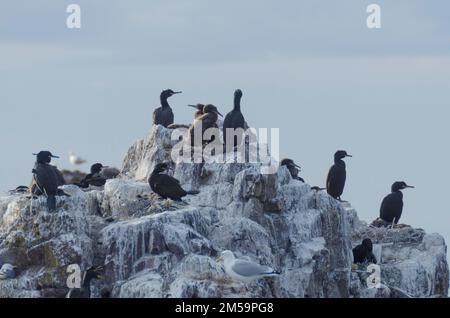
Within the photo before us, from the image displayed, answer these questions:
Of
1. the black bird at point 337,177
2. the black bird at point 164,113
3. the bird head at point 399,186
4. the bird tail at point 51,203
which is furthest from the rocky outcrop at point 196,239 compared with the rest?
the bird head at point 399,186

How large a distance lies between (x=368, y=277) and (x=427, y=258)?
9.14 ft

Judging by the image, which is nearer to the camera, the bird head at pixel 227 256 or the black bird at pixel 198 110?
the bird head at pixel 227 256

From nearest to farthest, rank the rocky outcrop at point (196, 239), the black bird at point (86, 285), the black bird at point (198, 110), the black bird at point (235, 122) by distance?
the black bird at point (86, 285)
the rocky outcrop at point (196, 239)
the black bird at point (235, 122)
the black bird at point (198, 110)

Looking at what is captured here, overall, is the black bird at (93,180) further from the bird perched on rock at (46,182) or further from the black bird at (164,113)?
the bird perched on rock at (46,182)

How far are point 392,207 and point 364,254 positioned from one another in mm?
5391

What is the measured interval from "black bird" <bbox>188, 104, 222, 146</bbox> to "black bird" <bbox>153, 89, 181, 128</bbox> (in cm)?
328

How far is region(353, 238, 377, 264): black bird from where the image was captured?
7356 cm

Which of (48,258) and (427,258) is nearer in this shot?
(48,258)

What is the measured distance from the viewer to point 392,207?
78938mm

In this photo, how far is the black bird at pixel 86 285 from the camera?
2618 inches

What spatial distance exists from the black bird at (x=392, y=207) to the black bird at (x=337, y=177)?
6.17 ft
